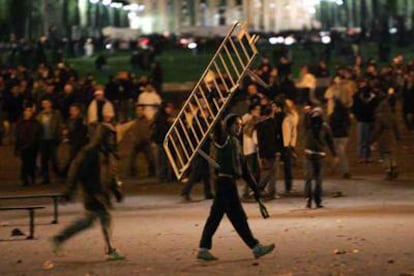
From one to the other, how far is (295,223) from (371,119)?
892 cm

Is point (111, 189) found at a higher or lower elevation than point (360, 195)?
higher

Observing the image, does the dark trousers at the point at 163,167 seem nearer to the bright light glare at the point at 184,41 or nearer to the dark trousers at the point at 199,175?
the dark trousers at the point at 199,175

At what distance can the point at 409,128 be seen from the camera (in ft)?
99.8

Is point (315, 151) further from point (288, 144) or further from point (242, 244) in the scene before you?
point (242, 244)

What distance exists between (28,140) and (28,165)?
571 millimetres

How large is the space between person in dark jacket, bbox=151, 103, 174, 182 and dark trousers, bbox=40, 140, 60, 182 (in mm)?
2365

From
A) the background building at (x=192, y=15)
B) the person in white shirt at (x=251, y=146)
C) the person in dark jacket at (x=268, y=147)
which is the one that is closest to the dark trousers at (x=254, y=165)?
the person in white shirt at (x=251, y=146)

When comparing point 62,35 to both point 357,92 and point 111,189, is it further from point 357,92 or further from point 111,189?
point 111,189

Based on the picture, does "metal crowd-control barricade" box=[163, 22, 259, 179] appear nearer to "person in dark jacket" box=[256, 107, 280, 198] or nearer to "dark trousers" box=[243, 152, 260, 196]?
"dark trousers" box=[243, 152, 260, 196]

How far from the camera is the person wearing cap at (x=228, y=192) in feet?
45.3

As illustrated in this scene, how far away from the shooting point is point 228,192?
13820 mm

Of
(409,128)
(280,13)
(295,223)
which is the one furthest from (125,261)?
(280,13)

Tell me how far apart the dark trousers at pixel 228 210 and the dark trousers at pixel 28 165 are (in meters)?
11.2

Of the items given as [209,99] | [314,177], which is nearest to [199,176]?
[314,177]
